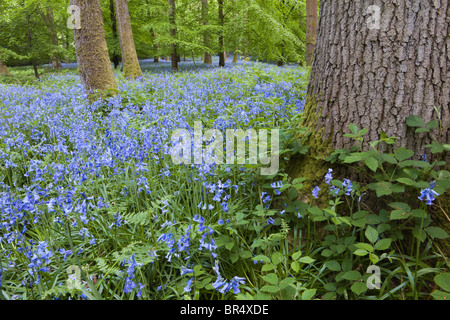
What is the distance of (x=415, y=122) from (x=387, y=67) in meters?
0.42

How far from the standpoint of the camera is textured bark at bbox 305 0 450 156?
1810 mm

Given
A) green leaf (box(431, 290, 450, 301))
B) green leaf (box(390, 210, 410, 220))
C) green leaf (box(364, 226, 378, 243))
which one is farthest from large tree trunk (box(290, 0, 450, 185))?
green leaf (box(431, 290, 450, 301))

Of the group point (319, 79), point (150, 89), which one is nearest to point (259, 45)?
point (150, 89)

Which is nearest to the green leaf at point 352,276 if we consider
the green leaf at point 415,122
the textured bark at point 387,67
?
the textured bark at point 387,67

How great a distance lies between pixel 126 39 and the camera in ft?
31.6

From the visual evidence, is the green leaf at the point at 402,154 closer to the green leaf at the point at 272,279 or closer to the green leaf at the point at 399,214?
the green leaf at the point at 399,214

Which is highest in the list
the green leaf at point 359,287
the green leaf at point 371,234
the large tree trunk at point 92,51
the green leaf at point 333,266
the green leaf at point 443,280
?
the large tree trunk at point 92,51

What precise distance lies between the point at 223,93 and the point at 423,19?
4095 mm

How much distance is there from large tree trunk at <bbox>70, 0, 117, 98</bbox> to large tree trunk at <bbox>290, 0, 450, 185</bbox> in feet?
14.8

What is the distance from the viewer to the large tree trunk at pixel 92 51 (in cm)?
542

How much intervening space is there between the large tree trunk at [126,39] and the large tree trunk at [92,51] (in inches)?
144

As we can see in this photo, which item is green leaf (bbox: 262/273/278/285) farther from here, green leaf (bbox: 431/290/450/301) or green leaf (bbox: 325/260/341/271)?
green leaf (bbox: 431/290/450/301)

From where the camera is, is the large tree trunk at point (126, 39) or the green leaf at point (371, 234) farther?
the large tree trunk at point (126, 39)

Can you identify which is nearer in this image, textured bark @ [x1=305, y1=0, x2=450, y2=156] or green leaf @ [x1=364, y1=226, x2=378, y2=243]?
green leaf @ [x1=364, y1=226, x2=378, y2=243]
